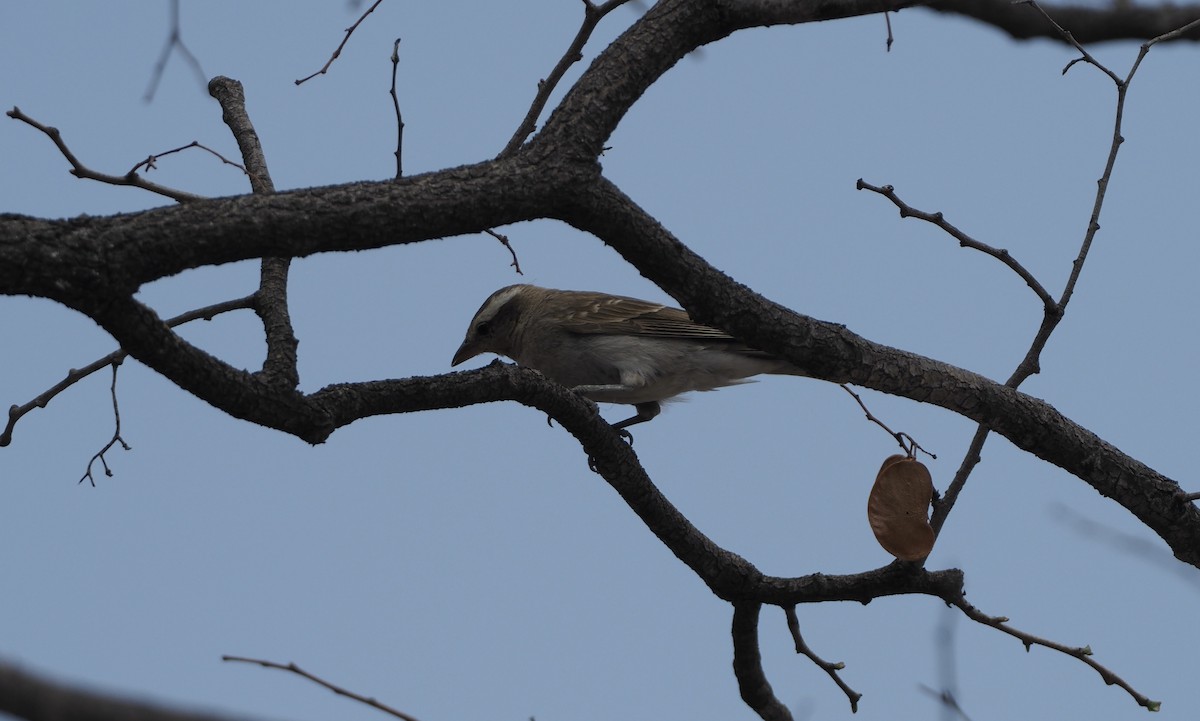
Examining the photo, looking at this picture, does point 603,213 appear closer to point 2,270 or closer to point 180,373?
point 180,373

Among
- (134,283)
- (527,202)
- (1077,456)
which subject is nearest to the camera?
(134,283)

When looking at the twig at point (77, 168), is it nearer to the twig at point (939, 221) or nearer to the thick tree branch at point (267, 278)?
the thick tree branch at point (267, 278)

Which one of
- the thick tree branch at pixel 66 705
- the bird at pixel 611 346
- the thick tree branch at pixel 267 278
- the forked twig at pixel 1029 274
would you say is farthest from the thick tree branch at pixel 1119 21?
the thick tree branch at pixel 66 705

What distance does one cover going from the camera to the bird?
722 centimetres

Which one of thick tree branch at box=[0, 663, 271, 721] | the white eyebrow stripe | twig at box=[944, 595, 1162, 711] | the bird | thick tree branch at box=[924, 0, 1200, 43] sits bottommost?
thick tree branch at box=[0, 663, 271, 721]

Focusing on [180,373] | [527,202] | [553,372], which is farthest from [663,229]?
[553,372]

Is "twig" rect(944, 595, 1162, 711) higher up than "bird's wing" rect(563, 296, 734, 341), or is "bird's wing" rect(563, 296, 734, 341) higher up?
"bird's wing" rect(563, 296, 734, 341)

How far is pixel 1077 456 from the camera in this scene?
4969mm

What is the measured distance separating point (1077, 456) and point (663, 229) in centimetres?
206

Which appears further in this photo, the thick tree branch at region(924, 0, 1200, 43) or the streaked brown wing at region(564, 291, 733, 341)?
the streaked brown wing at region(564, 291, 733, 341)

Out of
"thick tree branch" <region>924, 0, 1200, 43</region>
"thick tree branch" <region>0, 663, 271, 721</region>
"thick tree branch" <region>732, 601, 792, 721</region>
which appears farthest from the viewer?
"thick tree branch" <region>732, 601, 792, 721</region>

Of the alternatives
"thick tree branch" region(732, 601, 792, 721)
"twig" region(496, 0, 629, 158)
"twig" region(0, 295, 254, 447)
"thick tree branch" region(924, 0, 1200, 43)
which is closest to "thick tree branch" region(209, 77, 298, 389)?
"twig" region(0, 295, 254, 447)

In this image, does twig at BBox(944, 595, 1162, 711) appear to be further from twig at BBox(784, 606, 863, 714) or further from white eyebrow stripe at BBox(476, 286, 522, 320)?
white eyebrow stripe at BBox(476, 286, 522, 320)

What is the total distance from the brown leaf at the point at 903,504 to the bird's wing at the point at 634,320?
2360mm
